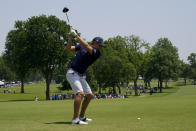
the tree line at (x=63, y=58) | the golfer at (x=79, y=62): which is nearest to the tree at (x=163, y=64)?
the tree line at (x=63, y=58)

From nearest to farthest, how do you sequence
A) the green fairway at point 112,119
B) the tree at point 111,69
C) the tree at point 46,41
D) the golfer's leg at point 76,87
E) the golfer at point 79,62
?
the green fairway at point 112,119 < the golfer at point 79,62 < the golfer's leg at point 76,87 < the tree at point 46,41 < the tree at point 111,69

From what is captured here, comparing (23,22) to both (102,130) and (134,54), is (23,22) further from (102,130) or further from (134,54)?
(102,130)

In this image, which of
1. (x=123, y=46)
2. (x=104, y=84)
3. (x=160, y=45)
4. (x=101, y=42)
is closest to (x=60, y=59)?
(x=104, y=84)

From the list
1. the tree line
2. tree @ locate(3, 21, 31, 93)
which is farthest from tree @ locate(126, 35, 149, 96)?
tree @ locate(3, 21, 31, 93)

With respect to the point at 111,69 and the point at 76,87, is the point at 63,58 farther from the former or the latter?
the point at 76,87

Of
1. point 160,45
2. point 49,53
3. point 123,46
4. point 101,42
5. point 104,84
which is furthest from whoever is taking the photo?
point 160,45

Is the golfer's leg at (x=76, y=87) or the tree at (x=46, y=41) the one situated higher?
the tree at (x=46, y=41)

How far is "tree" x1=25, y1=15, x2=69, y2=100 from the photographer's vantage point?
65.4 metres

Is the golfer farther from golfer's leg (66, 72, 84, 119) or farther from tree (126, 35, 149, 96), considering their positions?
tree (126, 35, 149, 96)

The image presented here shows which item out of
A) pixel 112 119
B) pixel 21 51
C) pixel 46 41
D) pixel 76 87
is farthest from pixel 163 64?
pixel 76 87

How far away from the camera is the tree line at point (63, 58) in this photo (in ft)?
217

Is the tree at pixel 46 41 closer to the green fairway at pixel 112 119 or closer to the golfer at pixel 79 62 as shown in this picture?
the green fairway at pixel 112 119

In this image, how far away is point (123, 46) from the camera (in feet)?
338

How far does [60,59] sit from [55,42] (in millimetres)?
3556
